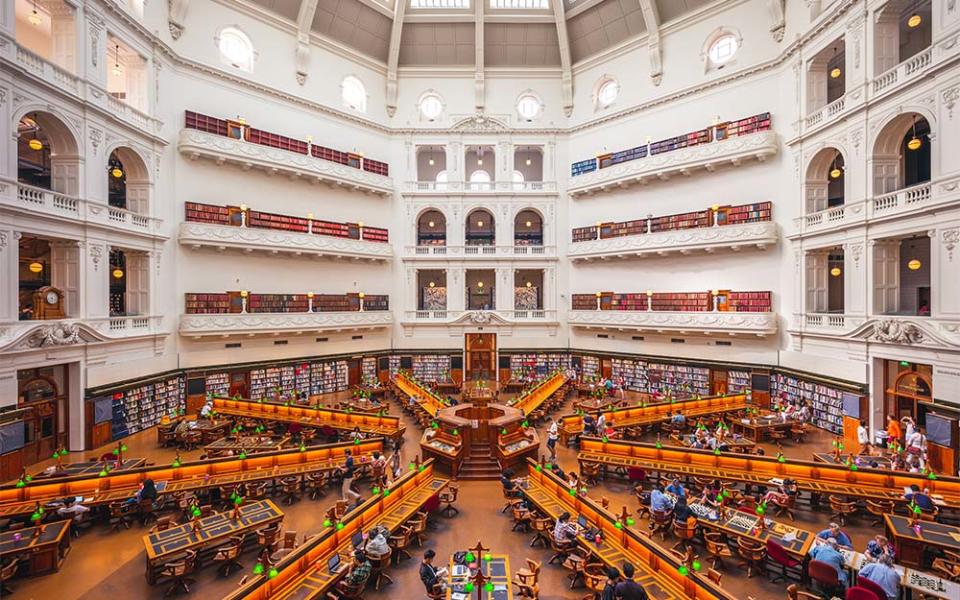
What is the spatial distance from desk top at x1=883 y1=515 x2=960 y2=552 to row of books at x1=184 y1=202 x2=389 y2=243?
72.7ft

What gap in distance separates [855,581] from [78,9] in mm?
24196

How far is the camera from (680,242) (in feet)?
67.1

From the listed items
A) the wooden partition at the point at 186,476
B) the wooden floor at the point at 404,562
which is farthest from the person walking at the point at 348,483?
the wooden floor at the point at 404,562

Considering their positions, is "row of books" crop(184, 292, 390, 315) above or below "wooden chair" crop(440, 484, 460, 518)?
above

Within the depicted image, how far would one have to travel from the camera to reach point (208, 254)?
1920cm

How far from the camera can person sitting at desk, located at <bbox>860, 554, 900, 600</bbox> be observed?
20.3 ft

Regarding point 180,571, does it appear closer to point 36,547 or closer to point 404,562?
point 36,547

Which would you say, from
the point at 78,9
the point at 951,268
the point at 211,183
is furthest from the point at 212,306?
the point at 951,268

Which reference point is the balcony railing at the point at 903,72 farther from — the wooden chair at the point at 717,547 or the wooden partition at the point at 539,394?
the wooden partition at the point at 539,394

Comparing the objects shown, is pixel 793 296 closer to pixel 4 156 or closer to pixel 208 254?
pixel 208 254

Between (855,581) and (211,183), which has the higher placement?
(211,183)

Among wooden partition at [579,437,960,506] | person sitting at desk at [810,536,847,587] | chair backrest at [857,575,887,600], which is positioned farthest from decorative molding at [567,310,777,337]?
chair backrest at [857,575,887,600]

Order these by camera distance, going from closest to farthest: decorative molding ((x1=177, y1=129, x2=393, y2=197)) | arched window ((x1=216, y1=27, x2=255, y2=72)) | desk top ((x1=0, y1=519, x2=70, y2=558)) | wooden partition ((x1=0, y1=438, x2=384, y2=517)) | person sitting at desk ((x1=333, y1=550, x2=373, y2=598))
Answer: person sitting at desk ((x1=333, y1=550, x2=373, y2=598)), desk top ((x1=0, y1=519, x2=70, y2=558)), wooden partition ((x1=0, y1=438, x2=384, y2=517)), decorative molding ((x1=177, y1=129, x2=393, y2=197)), arched window ((x1=216, y1=27, x2=255, y2=72))

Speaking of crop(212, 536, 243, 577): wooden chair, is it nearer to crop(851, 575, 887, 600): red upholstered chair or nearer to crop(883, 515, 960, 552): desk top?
crop(851, 575, 887, 600): red upholstered chair
